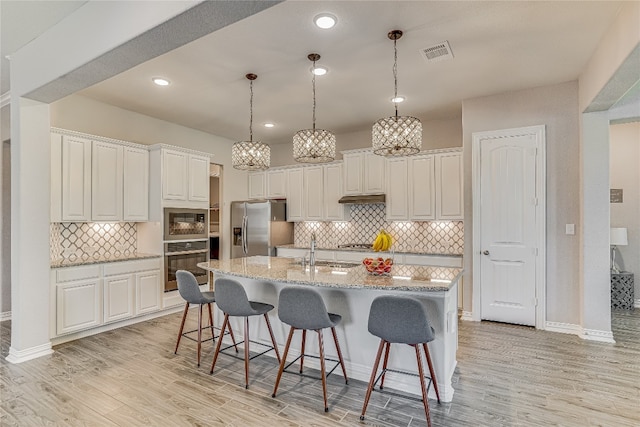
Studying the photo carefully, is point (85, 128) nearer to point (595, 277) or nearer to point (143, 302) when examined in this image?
point (143, 302)

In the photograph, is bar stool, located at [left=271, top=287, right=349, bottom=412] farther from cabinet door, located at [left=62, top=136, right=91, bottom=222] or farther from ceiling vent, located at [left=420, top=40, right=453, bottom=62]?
cabinet door, located at [left=62, top=136, right=91, bottom=222]

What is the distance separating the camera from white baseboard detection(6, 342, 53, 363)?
3.34m

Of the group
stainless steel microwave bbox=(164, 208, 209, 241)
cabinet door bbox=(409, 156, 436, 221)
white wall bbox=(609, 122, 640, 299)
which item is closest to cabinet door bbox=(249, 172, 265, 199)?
stainless steel microwave bbox=(164, 208, 209, 241)

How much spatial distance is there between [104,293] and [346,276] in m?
3.13

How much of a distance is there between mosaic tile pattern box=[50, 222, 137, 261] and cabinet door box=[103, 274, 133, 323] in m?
0.59

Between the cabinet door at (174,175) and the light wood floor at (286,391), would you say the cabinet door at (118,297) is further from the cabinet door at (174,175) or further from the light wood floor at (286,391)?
the cabinet door at (174,175)

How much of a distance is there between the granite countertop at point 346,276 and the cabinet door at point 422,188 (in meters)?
2.11

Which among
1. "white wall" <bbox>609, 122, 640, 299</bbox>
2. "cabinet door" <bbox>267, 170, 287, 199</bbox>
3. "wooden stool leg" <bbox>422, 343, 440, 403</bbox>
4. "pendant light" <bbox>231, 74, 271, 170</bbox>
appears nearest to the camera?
"wooden stool leg" <bbox>422, 343, 440, 403</bbox>

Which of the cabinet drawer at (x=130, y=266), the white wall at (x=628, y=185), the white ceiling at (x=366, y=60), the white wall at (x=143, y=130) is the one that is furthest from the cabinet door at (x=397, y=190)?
the cabinet drawer at (x=130, y=266)

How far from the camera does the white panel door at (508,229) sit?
4.32 m

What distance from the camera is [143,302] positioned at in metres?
4.66

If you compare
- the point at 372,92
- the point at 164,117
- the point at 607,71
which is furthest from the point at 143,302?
the point at 607,71

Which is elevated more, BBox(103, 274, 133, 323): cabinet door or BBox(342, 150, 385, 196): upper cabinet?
BBox(342, 150, 385, 196): upper cabinet

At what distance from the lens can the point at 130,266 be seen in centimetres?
452
